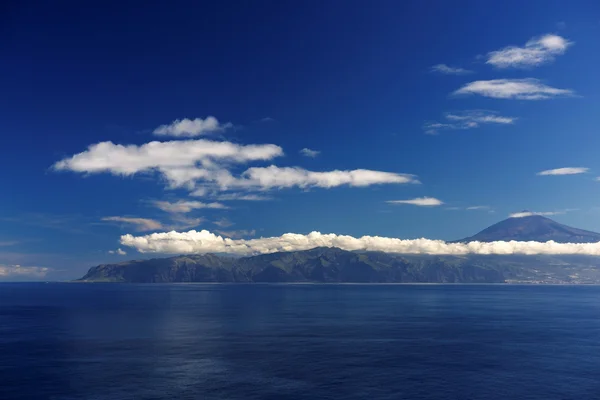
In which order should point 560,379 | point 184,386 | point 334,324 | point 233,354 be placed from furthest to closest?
1. point 334,324
2. point 233,354
3. point 560,379
4. point 184,386

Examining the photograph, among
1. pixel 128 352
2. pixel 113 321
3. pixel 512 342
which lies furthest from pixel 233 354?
pixel 113 321

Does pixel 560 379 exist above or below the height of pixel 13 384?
below

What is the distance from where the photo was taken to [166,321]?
18838 centimetres

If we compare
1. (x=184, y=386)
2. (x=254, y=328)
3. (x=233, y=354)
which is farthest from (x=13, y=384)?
(x=254, y=328)

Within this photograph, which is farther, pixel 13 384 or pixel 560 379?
pixel 560 379

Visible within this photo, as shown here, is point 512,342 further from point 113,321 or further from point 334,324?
point 113,321

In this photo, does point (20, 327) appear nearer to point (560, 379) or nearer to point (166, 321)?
point (166, 321)

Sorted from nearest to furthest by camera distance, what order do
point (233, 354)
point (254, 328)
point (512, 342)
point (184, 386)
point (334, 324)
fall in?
point (184, 386) < point (233, 354) < point (512, 342) < point (254, 328) < point (334, 324)

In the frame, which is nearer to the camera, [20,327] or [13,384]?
[13,384]

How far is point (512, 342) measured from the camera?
5241 inches

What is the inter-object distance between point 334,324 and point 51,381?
4328 inches

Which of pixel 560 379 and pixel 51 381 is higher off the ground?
pixel 51 381

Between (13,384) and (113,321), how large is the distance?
360 ft

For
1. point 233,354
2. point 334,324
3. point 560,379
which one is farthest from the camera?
point 334,324
